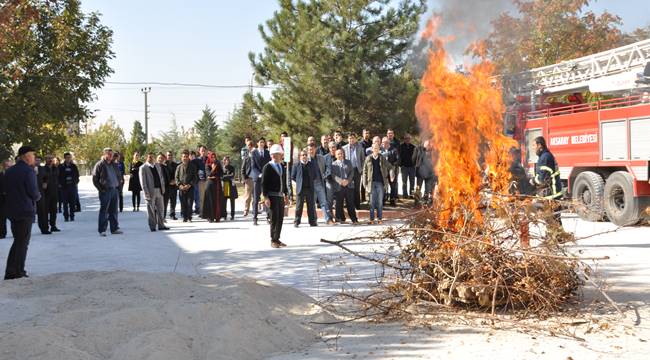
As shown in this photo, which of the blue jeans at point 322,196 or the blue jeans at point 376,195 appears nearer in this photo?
the blue jeans at point 376,195

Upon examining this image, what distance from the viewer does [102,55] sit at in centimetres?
2091

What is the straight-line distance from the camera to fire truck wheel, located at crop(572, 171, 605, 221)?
14.8 meters

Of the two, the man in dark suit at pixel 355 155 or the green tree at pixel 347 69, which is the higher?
the green tree at pixel 347 69

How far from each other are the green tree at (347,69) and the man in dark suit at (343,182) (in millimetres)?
9546

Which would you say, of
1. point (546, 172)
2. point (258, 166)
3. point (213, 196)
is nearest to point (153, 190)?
point (213, 196)

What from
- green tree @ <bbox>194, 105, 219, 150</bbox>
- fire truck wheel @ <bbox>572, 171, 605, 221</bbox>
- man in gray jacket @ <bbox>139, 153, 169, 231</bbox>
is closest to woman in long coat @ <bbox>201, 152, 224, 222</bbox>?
Answer: man in gray jacket @ <bbox>139, 153, 169, 231</bbox>

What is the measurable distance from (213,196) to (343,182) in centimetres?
390

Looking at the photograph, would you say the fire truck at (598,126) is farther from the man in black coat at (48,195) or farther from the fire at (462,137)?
the man in black coat at (48,195)

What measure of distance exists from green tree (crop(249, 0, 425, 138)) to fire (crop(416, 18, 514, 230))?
677 inches

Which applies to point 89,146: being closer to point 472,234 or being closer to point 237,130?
point 237,130

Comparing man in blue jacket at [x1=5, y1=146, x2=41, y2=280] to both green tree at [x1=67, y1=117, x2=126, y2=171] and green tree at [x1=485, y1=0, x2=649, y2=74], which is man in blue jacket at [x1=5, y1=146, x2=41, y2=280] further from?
green tree at [x1=67, y1=117, x2=126, y2=171]

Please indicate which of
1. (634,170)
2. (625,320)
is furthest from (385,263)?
(634,170)

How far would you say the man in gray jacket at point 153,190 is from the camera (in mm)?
15086

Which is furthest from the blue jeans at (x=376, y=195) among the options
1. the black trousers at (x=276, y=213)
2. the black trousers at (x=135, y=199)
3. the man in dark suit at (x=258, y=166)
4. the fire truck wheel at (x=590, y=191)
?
the black trousers at (x=135, y=199)
